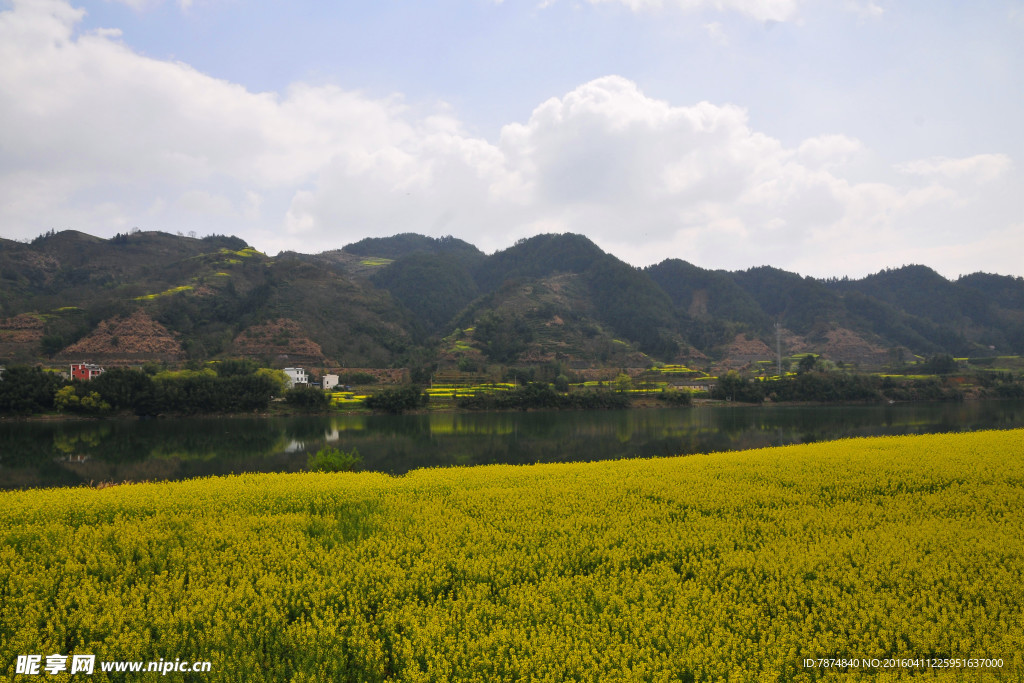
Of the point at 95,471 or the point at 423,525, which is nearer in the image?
the point at 423,525

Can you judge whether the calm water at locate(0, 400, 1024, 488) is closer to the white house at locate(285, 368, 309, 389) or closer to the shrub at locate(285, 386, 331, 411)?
the shrub at locate(285, 386, 331, 411)

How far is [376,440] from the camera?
37156mm

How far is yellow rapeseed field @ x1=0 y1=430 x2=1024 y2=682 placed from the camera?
180 inches

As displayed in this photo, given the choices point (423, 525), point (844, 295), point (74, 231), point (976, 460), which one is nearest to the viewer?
point (423, 525)

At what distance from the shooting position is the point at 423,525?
7469mm

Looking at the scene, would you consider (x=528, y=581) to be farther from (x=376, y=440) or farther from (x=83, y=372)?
(x=83, y=372)

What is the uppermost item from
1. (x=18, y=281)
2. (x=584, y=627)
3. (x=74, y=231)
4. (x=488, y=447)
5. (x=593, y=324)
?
(x=74, y=231)

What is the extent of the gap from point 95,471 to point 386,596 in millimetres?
27233

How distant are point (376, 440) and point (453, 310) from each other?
5401 inches

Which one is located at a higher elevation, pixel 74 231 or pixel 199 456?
pixel 74 231

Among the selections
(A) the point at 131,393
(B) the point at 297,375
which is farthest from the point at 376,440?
(B) the point at 297,375

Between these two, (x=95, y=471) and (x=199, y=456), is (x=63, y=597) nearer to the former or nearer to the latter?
(x=95, y=471)

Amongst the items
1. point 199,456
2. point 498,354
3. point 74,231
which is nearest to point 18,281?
point 74,231

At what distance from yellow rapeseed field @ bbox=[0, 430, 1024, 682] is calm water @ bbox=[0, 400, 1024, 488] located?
16.5m
